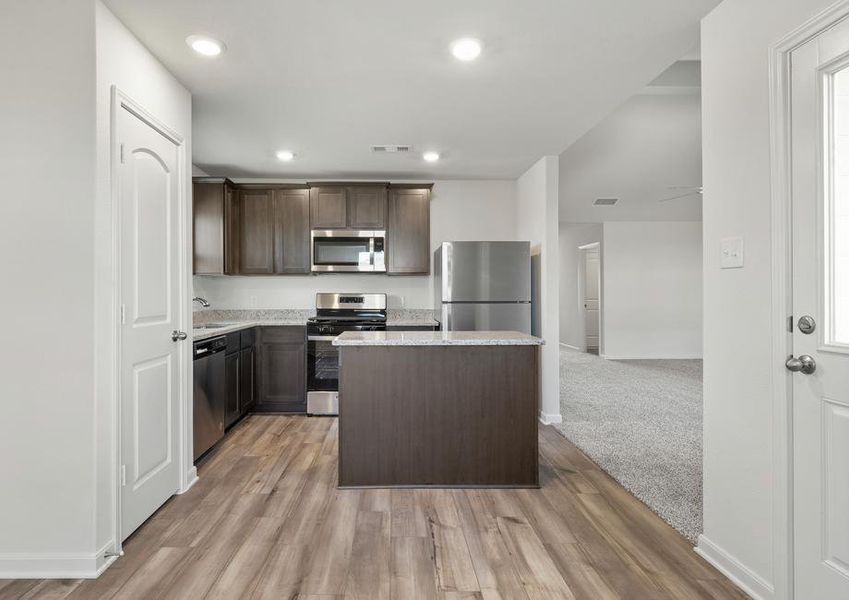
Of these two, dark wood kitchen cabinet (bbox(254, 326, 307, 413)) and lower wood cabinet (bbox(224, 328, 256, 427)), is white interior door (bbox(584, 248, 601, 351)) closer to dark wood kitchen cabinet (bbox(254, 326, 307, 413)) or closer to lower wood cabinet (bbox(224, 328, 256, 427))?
dark wood kitchen cabinet (bbox(254, 326, 307, 413))

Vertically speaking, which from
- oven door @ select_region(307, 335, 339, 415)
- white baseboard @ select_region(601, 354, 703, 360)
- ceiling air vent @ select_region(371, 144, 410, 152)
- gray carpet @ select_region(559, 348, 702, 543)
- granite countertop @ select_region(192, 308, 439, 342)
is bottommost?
gray carpet @ select_region(559, 348, 702, 543)

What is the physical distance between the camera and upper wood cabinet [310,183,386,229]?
4730mm

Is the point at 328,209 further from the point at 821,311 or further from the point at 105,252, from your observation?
the point at 821,311

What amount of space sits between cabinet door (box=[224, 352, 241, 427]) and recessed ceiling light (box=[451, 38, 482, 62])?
8.94 ft

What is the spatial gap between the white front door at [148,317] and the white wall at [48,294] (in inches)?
7.9

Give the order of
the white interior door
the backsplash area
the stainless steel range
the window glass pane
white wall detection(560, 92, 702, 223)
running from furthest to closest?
the white interior door → white wall detection(560, 92, 702, 223) → the backsplash area → the stainless steel range → the window glass pane

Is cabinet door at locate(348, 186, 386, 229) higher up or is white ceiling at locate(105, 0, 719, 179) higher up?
white ceiling at locate(105, 0, 719, 179)

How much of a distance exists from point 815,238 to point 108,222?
8.75 feet

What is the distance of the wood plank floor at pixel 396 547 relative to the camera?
5.91ft

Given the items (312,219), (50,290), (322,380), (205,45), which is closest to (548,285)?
(322,380)

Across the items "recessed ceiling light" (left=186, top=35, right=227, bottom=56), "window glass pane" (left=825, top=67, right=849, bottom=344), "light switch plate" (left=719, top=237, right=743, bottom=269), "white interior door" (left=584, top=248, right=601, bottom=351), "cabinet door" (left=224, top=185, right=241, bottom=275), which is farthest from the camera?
"white interior door" (left=584, top=248, right=601, bottom=351)

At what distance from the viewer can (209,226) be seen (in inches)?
177

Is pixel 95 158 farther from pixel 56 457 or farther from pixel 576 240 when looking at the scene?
pixel 576 240

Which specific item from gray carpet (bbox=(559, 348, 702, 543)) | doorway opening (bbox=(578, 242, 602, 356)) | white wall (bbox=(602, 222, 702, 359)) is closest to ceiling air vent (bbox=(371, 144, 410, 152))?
gray carpet (bbox=(559, 348, 702, 543))
